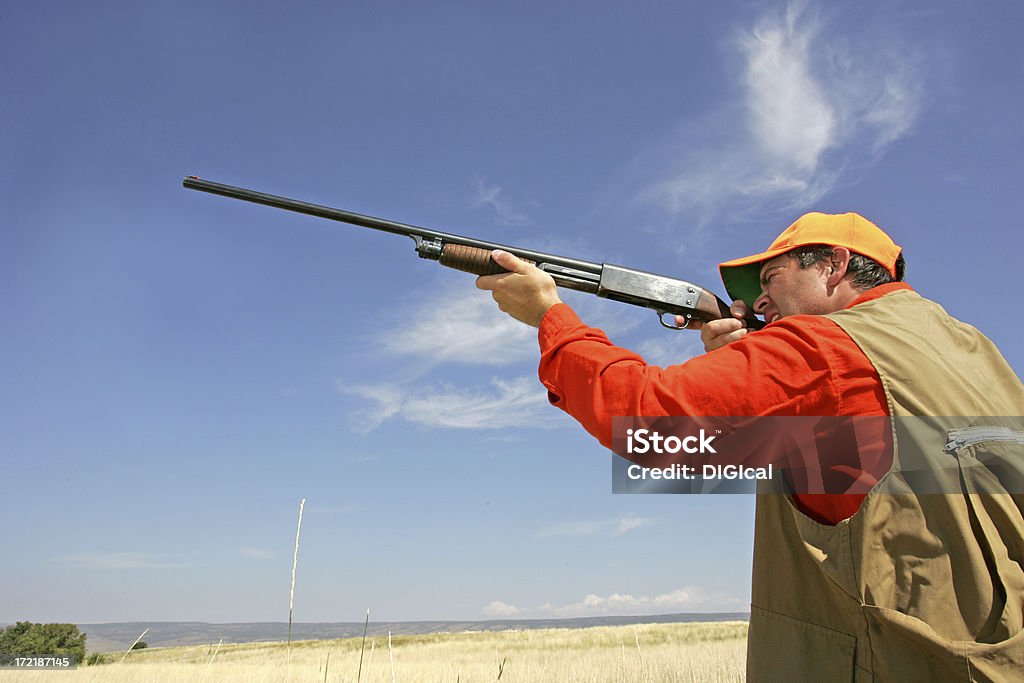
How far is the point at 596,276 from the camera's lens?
550 centimetres

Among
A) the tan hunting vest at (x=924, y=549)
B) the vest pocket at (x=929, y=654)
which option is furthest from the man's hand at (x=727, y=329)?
the vest pocket at (x=929, y=654)

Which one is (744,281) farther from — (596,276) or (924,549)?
(924,549)

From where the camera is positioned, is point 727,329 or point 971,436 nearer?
point 971,436

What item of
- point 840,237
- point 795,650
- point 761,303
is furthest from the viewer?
point 761,303

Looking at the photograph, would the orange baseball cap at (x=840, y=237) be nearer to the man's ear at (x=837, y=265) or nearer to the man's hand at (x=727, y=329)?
the man's ear at (x=837, y=265)

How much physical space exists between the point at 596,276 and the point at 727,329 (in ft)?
3.75

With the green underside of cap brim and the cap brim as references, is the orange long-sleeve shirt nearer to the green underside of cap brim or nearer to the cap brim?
the cap brim

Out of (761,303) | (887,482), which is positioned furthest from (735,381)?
(761,303)

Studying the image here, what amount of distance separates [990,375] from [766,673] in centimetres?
139

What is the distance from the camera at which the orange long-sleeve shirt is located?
2525 mm

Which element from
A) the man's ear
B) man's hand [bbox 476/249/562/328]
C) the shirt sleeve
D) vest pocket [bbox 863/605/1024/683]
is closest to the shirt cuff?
man's hand [bbox 476/249/562/328]

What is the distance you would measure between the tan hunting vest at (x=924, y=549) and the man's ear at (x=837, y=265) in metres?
0.57

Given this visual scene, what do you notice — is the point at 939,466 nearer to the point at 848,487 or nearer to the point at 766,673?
the point at 848,487

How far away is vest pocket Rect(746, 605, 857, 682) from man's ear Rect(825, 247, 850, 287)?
1.43 m
